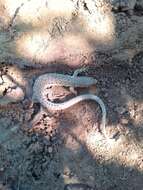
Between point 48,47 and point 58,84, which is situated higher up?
point 48,47

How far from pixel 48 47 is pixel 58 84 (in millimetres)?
455

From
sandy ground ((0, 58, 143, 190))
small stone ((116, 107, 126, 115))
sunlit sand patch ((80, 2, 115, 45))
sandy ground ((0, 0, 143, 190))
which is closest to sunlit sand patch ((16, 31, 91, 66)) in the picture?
sandy ground ((0, 0, 143, 190))

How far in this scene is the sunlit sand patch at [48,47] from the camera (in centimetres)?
556

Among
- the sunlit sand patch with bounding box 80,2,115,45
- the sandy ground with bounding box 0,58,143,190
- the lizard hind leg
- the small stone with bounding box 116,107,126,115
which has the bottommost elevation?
the sandy ground with bounding box 0,58,143,190

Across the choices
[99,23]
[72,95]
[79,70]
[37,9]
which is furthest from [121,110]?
[37,9]

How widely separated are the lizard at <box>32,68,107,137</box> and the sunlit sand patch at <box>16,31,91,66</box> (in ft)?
0.72

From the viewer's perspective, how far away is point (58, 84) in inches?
219

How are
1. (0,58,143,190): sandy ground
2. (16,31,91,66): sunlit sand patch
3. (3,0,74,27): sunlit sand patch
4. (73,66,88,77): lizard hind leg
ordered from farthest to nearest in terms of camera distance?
(73,66,88,77): lizard hind leg → (16,31,91,66): sunlit sand patch → (3,0,74,27): sunlit sand patch → (0,58,143,190): sandy ground

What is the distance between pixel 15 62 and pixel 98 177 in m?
1.74

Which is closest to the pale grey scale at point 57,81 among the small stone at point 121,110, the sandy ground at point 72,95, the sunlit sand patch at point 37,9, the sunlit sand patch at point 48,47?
the sandy ground at point 72,95

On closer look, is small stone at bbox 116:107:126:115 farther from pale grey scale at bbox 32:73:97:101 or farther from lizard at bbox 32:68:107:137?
pale grey scale at bbox 32:73:97:101

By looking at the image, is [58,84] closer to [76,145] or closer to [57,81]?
[57,81]

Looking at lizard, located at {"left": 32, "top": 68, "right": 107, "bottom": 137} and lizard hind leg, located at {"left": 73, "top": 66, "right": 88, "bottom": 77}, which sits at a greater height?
lizard hind leg, located at {"left": 73, "top": 66, "right": 88, "bottom": 77}

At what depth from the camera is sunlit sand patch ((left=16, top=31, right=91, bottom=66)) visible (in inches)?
219
